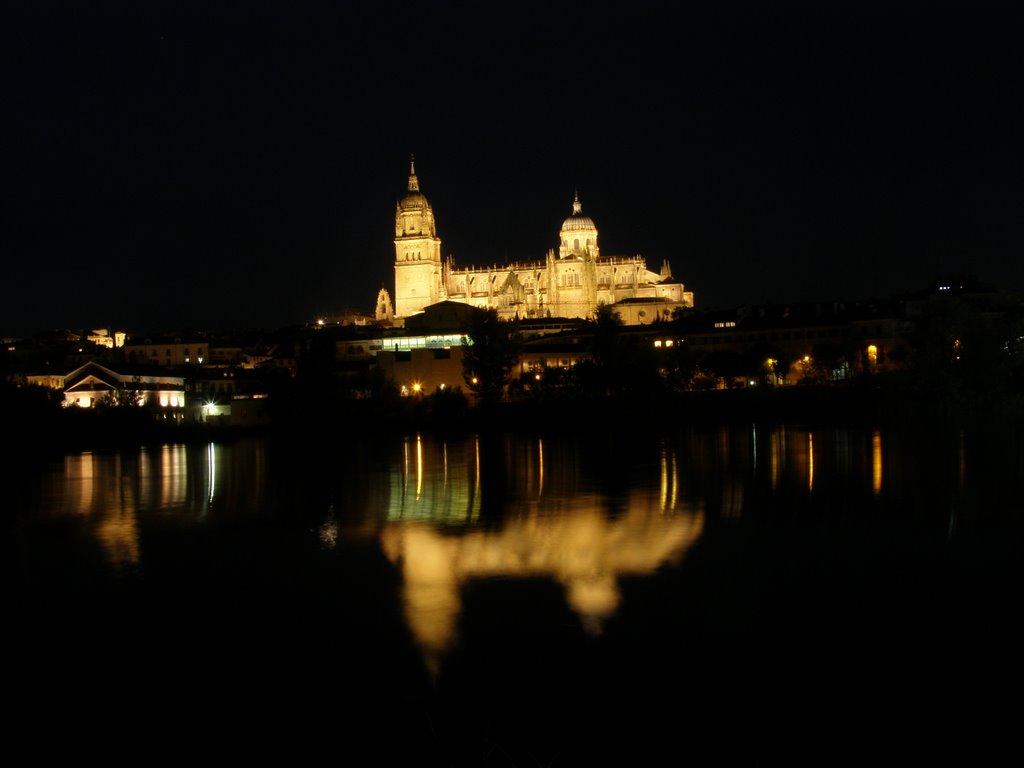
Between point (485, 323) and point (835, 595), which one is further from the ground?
point (485, 323)

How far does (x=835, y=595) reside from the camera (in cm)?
1156

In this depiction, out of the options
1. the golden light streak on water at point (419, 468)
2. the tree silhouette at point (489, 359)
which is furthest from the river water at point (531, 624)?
the tree silhouette at point (489, 359)

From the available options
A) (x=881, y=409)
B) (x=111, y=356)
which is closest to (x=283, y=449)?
(x=881, y=409)

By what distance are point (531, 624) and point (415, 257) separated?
252 feet

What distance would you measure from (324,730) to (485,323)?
38926 millimetres

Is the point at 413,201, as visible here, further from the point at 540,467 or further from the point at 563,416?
the point at 540,467

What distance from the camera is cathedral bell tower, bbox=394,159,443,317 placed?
8612 centimetres

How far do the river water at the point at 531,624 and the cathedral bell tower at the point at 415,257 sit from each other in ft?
216

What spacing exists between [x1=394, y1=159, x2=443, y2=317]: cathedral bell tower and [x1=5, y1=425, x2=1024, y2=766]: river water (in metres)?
65.7

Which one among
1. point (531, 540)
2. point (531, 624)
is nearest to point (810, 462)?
point (531, 540)

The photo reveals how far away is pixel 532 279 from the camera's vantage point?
8525 cm

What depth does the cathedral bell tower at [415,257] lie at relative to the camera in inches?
3391

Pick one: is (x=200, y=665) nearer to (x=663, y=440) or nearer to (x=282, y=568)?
(x=282, y=568)

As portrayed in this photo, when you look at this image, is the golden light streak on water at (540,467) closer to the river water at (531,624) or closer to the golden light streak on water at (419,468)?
the river water at (531,624)
